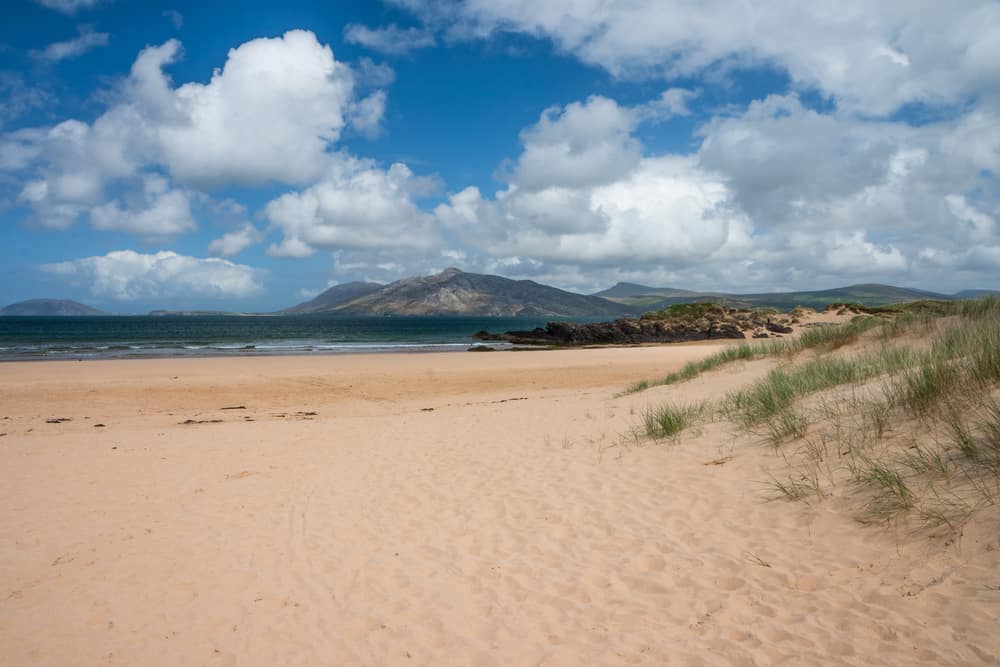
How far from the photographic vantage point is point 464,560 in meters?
4.92

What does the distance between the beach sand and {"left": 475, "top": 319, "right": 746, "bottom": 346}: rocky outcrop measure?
32.6 metres

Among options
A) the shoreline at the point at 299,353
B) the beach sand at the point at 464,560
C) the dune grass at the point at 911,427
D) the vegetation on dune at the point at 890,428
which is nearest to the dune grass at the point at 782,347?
the vegetation on dune at the point at 890,428

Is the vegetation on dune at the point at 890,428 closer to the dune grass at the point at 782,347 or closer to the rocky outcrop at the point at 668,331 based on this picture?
the dune grass at the point at 782,347

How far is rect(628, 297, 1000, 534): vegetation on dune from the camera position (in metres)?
4.34

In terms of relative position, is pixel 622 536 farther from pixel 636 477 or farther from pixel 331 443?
pixel 331 443

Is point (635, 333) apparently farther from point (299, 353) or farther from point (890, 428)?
point (890, 428)

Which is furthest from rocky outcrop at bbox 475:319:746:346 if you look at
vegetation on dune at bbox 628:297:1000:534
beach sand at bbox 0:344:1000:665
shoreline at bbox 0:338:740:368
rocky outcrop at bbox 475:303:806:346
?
beach sand at bbox 0:344:1000:665

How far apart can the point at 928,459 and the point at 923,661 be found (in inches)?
98.1

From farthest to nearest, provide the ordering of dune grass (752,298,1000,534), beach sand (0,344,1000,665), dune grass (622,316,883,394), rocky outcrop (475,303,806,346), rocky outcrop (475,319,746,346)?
rocky outcrop (475,319,746,346) → rocky outcrop (475,303,806,346) → dune grass (622,316,883,394) → dune grass (752,298,1000,534) → beach sand (0,344,1000,665)

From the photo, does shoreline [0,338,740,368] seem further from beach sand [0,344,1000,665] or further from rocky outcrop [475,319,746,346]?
beach sand [0,344,1000,665]

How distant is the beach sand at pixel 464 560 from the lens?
347cm

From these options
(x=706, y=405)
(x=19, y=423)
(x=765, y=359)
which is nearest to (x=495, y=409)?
(x=706, y=405)

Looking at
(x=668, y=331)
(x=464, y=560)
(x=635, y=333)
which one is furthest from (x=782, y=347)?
(x=668, y=331)

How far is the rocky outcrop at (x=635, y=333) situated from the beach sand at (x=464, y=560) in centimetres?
3256
